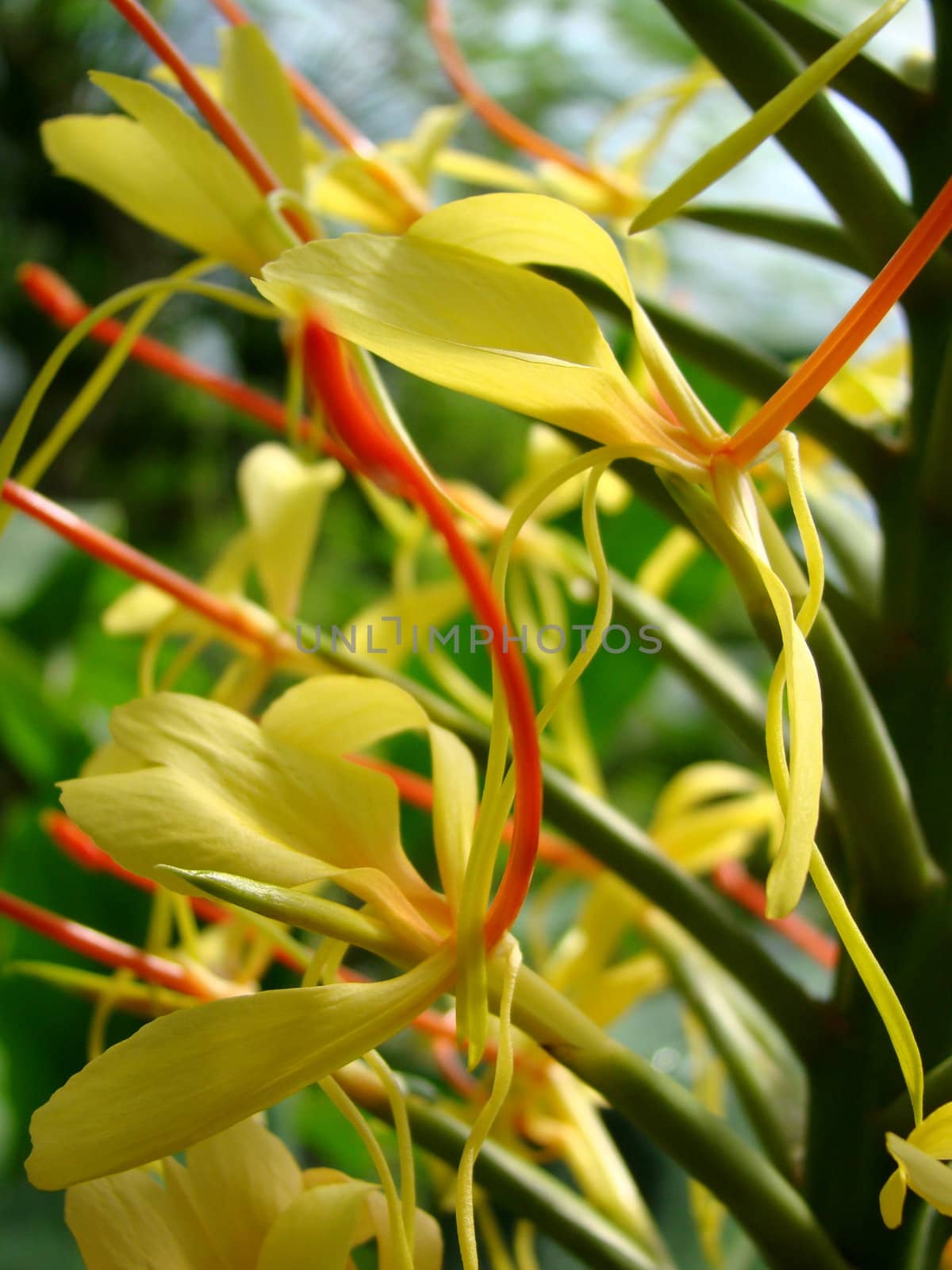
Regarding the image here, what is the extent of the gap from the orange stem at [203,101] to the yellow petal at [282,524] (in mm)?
88

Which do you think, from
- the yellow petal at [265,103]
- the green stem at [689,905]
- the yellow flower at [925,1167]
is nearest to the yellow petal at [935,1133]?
the yellow flower at [925,1167]

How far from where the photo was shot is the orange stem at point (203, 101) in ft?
0.74

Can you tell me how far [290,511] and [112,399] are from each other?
124 cm

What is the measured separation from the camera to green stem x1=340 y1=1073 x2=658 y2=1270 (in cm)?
23

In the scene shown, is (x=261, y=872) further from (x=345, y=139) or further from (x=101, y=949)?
(x=345, y=139)

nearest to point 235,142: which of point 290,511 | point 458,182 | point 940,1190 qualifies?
point 290,511

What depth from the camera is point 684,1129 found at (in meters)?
0.21

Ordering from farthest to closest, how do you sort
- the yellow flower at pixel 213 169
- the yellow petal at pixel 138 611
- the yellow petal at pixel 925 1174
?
1. the yellow petal at pixel 138 611
2. the yellow flower at pixel 213 169
3. the yellow petal at pixel 925 1174

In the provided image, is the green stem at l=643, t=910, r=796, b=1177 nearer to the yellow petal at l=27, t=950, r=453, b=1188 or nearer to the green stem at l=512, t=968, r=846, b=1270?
the green stem at l=512, t=968, r=846, b=1270

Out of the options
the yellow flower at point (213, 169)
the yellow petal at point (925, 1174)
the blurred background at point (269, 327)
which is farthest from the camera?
the blurred background at point (269, 327)

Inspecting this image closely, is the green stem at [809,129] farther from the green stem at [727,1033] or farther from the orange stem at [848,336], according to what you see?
the green stem at [727,1033]

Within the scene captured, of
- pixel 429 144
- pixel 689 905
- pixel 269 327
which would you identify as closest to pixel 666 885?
pixel 689 905

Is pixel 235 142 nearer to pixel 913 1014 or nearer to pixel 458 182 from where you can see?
pixel 913 1014

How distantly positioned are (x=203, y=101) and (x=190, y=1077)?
0.17 m
